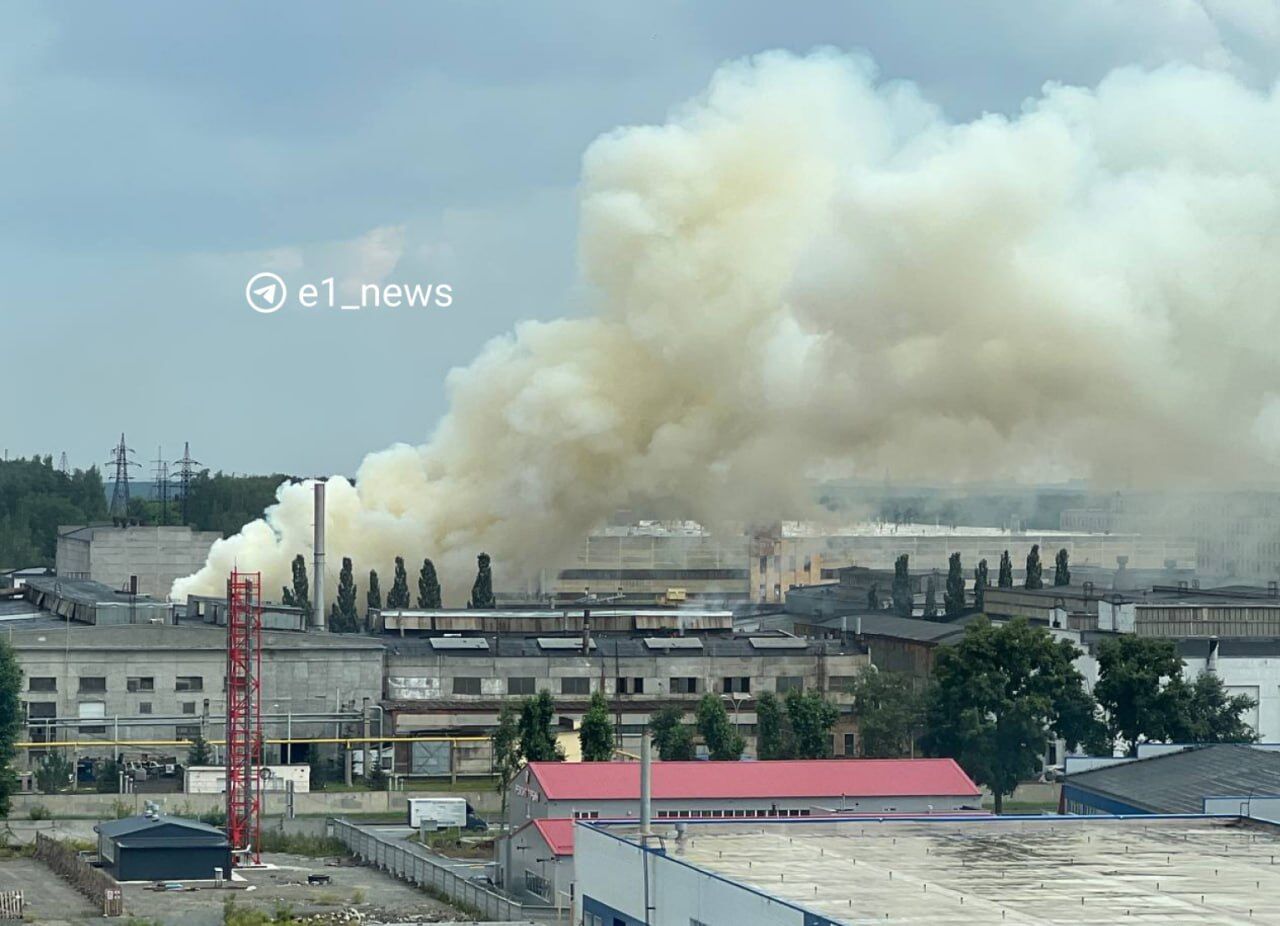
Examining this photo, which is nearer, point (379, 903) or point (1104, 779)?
point (379, 903)

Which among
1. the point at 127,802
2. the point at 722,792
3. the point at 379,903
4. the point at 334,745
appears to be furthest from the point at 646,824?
the point at 334,745

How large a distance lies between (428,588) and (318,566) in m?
4.25

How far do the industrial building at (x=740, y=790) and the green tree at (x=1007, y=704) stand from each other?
21.5ft

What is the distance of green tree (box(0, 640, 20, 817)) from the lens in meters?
45.3

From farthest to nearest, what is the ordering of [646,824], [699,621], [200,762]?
[699,621] → [200,762] → [646,824]

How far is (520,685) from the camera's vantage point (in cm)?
5566

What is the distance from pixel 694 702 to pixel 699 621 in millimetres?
7264

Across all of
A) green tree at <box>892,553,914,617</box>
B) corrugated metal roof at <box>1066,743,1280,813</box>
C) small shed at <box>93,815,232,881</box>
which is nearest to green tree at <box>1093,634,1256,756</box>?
corrugated metal roof at <box>1066,743,1280,813</box>

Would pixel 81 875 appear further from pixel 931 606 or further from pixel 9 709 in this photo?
pixel 931 606

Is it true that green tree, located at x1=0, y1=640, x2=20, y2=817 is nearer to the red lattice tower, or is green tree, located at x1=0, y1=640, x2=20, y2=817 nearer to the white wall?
the red lattice tower

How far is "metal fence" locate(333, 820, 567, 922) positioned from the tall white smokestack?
737 inches

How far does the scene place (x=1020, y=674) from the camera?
1914 inches

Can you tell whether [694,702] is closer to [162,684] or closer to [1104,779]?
[162,684]

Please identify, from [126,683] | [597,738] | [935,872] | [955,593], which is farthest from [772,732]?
[935,872]
